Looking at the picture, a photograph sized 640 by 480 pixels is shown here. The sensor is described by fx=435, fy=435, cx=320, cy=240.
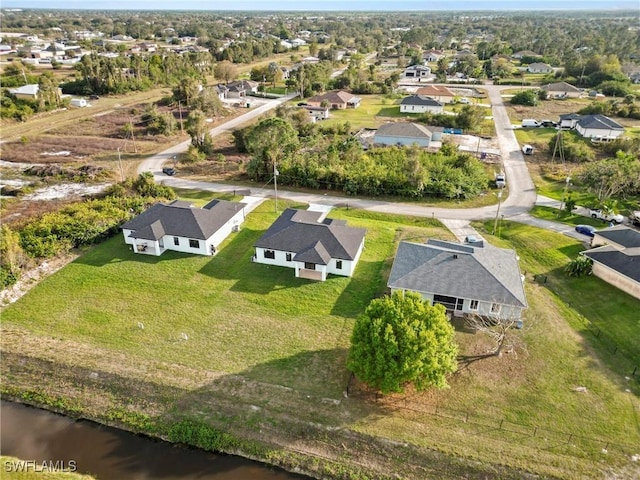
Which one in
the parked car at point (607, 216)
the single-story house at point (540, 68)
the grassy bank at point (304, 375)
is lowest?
the grassy bank at point (304, 375)

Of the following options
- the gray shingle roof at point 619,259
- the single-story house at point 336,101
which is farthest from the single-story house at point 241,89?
the gray shingle roof at point 619,259

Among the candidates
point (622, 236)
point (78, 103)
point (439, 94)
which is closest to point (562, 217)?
point (622, 236)

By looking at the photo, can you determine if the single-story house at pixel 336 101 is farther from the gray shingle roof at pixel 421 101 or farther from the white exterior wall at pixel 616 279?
the white exterior wall at pixel 616 279

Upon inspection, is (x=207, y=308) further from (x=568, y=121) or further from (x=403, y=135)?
(x=568, y=121)

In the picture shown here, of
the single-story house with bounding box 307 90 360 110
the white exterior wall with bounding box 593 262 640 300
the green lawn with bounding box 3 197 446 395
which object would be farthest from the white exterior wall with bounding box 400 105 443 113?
the white exterior wall with bounding box 593 262 640 300

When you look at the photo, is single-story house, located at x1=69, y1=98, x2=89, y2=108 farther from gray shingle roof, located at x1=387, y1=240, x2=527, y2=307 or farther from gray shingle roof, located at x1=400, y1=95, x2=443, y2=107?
gray shingle roof, located at x1=387, y1=240, x2=527, y2=307

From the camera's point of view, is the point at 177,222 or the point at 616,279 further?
the point at 177,222
